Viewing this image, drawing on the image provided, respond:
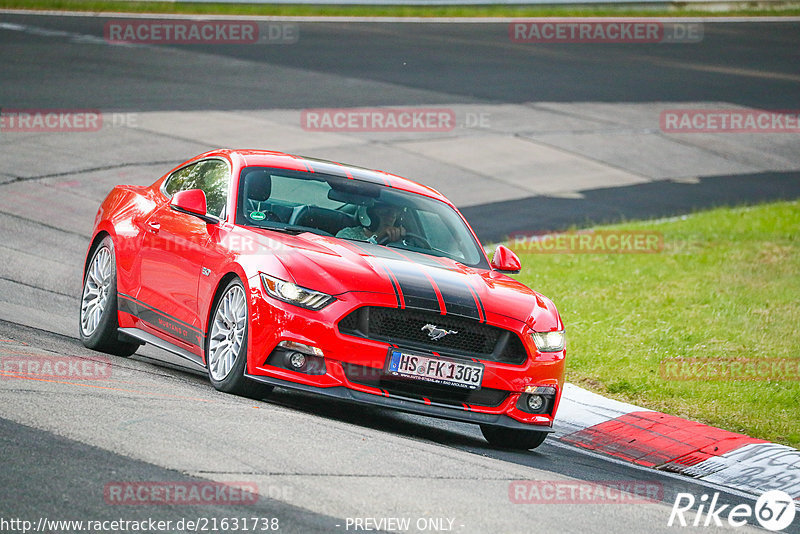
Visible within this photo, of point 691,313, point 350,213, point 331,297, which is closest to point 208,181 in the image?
point 350,213

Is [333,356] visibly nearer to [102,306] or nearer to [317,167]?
[317,167]

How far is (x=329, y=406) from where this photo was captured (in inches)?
328

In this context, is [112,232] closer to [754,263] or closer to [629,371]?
[629,371]

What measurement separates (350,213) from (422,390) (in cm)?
175

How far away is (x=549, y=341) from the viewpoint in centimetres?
790

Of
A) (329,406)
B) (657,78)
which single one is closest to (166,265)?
(329,406)

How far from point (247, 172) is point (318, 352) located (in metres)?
1.98

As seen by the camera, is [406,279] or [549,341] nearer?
[406,279]

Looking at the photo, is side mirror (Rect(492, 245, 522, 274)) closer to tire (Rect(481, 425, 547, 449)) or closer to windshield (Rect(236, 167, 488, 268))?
windshield (Rect(236, 167, 488, 268))

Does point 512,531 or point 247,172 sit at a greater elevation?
point 247,172

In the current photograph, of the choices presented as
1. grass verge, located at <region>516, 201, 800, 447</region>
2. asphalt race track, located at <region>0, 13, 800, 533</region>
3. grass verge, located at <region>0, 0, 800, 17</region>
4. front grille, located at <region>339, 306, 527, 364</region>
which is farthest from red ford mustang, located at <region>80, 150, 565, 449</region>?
grass verge, located at <region>0, 0, 800, 17</region>

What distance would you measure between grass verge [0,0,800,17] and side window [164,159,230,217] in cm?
2530

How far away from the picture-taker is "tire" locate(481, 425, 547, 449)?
8.18 metres

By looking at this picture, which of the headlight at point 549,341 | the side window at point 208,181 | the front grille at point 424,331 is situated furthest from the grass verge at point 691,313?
the side window at point 208,181
